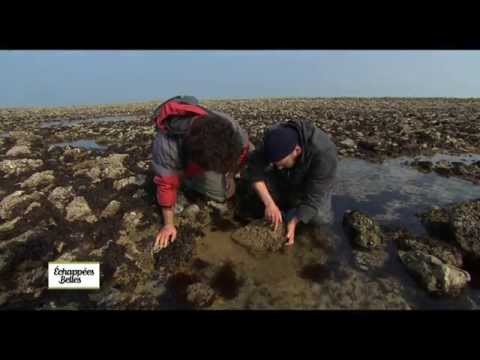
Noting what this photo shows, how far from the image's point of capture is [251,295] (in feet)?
10.5

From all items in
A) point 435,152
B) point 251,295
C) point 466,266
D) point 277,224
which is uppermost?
point 435,152

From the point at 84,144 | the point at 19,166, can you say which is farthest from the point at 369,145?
the point at 84,144

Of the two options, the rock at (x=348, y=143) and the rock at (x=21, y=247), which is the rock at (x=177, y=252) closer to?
the rock at (x=21, y=247)

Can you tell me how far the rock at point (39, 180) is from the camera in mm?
5832

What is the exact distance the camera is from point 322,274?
3.49m

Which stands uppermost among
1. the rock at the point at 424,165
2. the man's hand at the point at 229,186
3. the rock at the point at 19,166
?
→ the rock at the point at 424,165

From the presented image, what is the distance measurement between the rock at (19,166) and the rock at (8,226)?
2.47 meters

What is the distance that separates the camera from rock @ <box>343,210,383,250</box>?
391 cm

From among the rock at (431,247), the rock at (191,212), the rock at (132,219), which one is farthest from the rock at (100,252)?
the rock at (431,247)

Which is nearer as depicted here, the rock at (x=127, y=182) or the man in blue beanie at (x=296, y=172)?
the man in blue beanie at (x=296, y=172)

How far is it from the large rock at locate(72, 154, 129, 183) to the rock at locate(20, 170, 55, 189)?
0.49 meters
